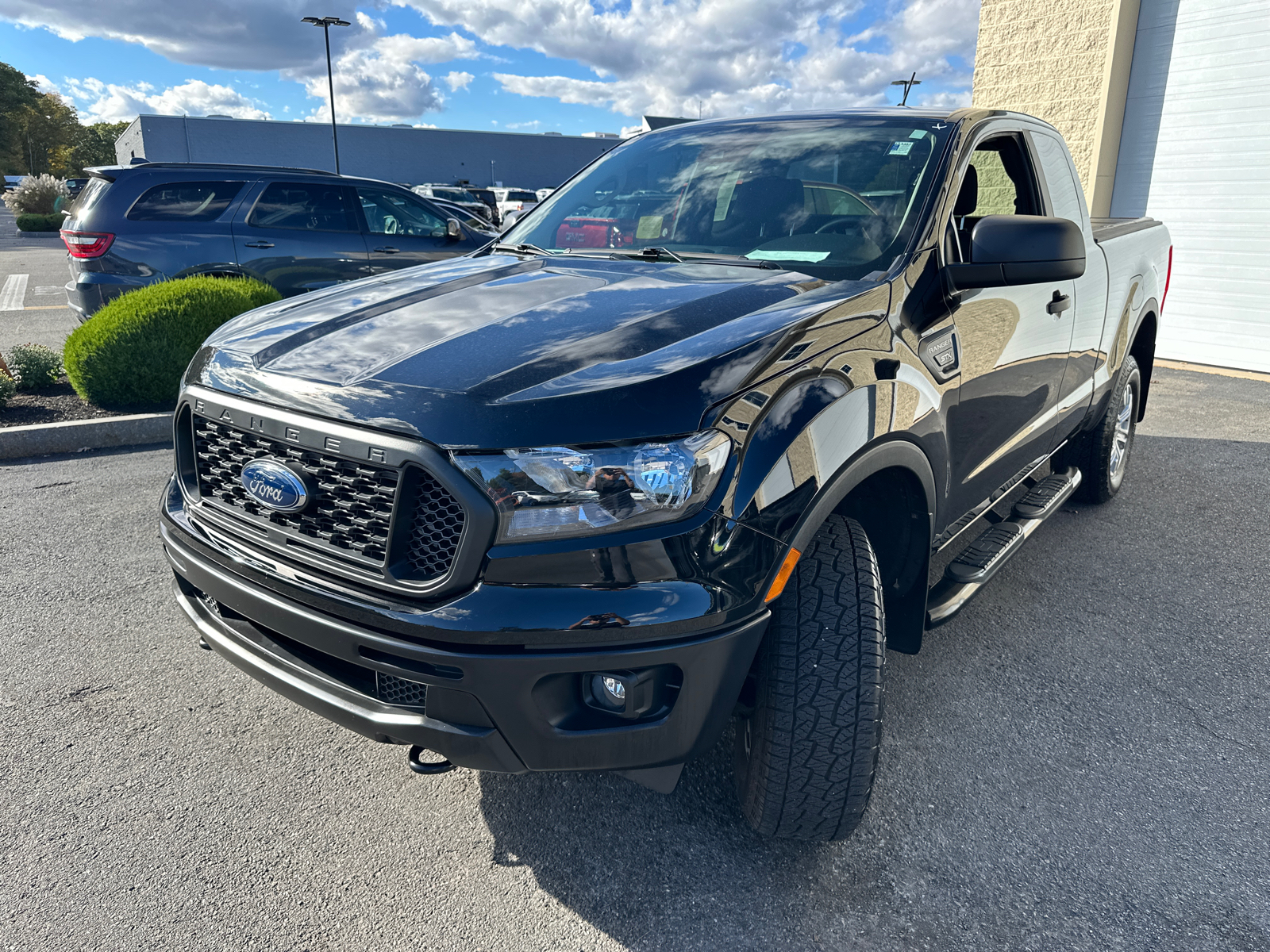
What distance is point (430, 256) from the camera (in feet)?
28.3

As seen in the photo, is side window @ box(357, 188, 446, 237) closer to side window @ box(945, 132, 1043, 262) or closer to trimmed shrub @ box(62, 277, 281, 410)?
trimmed shrub @ box(62, 277, 281, 410)

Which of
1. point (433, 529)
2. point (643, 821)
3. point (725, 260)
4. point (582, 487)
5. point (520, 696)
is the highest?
point (725, 260)

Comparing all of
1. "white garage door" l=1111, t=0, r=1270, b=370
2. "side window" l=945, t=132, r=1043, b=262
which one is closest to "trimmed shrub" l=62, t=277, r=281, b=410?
"side window" l=945, t=132, r=1043, b=262

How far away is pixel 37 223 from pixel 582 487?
3876 cm

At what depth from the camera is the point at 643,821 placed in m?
2.29

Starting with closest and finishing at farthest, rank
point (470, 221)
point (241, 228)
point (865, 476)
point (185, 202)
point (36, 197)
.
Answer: point (865, 476)
point (185, 202)
point (241, 228)
point (470, 221)
point (36, 197)

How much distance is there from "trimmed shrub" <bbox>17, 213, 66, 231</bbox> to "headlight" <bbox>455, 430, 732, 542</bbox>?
124 feet

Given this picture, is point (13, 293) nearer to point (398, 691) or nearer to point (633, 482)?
point (398, 691)

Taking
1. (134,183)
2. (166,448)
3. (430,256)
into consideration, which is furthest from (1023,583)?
(134,183)

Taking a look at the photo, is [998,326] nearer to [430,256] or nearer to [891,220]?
[891,220]

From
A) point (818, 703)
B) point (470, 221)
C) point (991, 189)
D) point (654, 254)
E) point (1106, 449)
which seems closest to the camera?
point (818, 703)

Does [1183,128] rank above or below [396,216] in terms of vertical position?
above

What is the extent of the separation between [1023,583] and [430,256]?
668 centimetres

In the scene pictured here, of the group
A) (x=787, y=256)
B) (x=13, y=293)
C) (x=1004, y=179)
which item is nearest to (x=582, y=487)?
(x=787, y=256)
